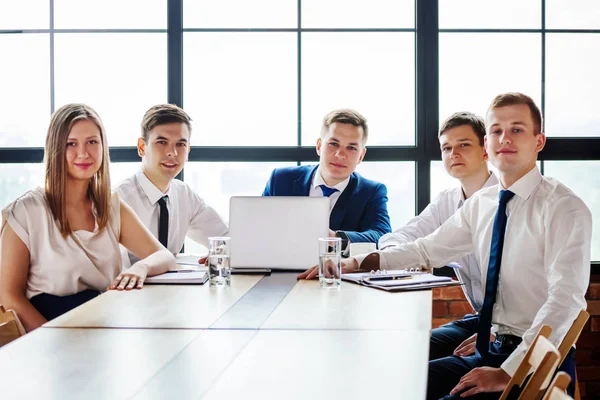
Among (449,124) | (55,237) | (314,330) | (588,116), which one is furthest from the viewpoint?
(588,116)

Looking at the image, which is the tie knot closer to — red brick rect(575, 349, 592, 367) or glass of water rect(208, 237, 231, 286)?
glass of water rect(208, 237, 231, 286)

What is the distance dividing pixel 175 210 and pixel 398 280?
1496 millimetres

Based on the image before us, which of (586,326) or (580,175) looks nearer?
(586,326)

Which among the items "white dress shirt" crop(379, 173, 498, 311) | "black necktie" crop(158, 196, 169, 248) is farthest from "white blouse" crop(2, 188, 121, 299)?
"white dress shirt" crop(379, 173, 498, 311)

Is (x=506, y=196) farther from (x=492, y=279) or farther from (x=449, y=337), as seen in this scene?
(x=449, y=337)

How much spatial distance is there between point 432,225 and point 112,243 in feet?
5.29

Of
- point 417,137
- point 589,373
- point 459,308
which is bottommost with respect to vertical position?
point 589,373

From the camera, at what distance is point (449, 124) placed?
3.42 m

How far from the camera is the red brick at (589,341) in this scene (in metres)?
3.95

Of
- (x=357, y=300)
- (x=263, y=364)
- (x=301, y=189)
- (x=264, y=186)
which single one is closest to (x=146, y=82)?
(x=264, y=186)

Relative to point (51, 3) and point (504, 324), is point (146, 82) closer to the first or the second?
point (51, 3)

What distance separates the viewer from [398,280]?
259 cm

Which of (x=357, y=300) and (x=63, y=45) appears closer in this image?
(x=357, y=300)

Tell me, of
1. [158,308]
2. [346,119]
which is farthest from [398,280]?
[346,119]
